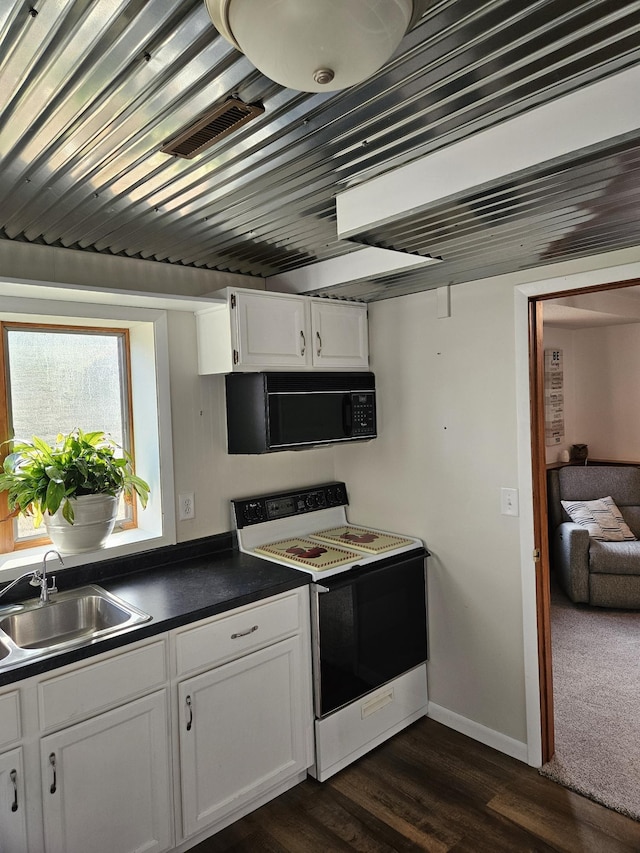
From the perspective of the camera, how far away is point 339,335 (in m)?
3.12

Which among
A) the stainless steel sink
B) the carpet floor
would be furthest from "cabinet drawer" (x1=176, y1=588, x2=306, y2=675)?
the carpet floor

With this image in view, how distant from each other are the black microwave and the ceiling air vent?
1299 millimetres

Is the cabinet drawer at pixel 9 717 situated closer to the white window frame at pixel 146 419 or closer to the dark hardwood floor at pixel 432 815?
the white window frame at pixel 146 419

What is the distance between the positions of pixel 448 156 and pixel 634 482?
406cm

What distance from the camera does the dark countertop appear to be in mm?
2012

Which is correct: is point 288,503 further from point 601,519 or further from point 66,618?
point 601,519

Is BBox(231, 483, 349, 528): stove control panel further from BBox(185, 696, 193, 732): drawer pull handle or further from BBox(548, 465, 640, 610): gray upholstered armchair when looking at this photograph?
BBox(548, 465, 640, 610): gray upholstered armchair

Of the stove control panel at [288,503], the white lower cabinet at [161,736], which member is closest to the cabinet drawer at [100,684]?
the white lower cabinet at [161,736]

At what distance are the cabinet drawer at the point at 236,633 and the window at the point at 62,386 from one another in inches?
35.0

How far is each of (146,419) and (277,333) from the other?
741 mm

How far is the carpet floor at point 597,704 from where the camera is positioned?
250 centimetres

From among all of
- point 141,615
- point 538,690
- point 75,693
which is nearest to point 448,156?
point 141,615

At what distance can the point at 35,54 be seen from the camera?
3.89ft

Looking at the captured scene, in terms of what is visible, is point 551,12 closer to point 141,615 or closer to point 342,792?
point 141,615
